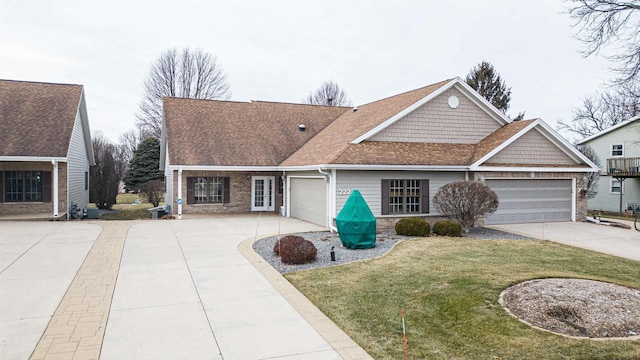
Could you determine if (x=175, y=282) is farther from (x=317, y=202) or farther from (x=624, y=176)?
(x=624, y=176)

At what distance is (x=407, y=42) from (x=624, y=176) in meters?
16.4

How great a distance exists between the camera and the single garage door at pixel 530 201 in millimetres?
17688

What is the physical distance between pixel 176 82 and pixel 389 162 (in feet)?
98.1

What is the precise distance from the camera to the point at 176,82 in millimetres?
39938

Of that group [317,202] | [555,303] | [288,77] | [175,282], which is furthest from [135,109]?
[555,303]

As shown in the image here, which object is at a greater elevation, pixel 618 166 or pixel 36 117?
pixel 36 117

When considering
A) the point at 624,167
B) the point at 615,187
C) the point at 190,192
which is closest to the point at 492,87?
the point at 615,187

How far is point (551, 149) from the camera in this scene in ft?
60.1

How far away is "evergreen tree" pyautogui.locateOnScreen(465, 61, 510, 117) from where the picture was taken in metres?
39.1

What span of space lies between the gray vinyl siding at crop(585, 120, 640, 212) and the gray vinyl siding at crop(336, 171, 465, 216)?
17.5 meters

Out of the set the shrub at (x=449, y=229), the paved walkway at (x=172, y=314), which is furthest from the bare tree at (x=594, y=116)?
the paved walkway at (x=172, y=314)

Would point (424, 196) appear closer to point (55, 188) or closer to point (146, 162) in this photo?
point (55, 188)

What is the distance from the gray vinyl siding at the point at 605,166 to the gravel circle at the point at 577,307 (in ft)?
80.1

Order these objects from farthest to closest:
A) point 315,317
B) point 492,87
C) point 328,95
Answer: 1. point 328,95
2. point 492,87
3. point 315,317
